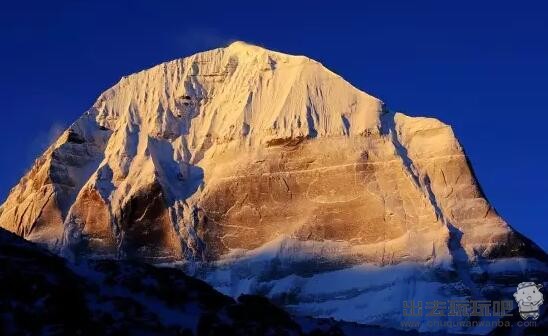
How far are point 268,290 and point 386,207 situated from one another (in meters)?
20.7

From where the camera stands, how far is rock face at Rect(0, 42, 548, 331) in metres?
162

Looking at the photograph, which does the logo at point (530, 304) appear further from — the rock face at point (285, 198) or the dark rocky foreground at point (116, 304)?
the rock face at point (285, 198)

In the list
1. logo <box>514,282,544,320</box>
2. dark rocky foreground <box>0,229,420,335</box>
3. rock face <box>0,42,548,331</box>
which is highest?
rock face <box>0,42,548,331</box>

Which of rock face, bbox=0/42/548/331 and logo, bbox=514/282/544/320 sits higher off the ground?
rock face, bbox=0/42/548/331

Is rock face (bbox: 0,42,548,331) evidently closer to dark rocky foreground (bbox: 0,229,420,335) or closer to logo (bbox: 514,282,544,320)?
logo (bbox: 514,282,544,320)

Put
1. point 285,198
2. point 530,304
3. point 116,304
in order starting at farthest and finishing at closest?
point 285,198, point 530,304, point 116,304

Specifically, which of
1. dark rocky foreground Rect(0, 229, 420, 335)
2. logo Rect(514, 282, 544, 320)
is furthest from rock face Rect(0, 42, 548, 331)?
dark rocky foreground Rect(0, 229, 420, 335)

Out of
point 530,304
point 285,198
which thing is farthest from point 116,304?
point 285,198

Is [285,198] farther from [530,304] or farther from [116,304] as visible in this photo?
[116,304]

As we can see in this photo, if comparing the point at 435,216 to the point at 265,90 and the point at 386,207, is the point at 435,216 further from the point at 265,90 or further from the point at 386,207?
the point at 265,90

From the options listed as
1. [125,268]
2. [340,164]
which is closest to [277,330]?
[125,268]

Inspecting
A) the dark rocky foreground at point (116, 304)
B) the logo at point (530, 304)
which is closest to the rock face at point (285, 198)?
the logo at point (530, 304)

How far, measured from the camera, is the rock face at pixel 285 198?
162 metres

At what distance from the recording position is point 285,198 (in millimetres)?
179875
